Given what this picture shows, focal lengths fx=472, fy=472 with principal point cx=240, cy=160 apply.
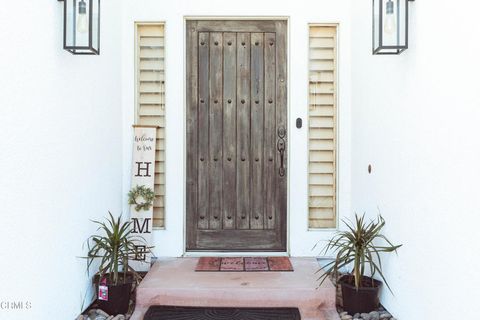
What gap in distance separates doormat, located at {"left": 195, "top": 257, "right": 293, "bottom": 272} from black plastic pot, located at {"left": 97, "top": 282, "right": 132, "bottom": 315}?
2.08ft

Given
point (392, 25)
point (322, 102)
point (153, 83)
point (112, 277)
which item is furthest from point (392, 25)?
point (112, 277)

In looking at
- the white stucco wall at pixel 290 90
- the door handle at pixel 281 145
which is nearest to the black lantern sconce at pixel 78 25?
the white stucco wall at pixel 290 90

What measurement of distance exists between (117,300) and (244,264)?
1017 millimetres

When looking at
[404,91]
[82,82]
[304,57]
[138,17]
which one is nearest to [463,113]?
[404,91]

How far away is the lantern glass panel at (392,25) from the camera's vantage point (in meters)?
2.54

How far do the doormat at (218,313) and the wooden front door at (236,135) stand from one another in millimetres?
919

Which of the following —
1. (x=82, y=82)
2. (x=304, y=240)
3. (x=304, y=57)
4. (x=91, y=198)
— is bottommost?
(x=304, y=240)

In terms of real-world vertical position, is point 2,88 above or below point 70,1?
below

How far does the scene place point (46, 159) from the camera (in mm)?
2334

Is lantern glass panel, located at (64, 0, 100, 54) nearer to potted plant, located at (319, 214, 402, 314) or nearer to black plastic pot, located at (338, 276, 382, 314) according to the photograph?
potted plant, located at (319, 214, 402, 314)

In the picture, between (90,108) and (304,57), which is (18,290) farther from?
(304,57)

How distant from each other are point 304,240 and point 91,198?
5.45ft

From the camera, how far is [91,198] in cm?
299

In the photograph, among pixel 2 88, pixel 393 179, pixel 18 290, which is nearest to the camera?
pixel 2 88
